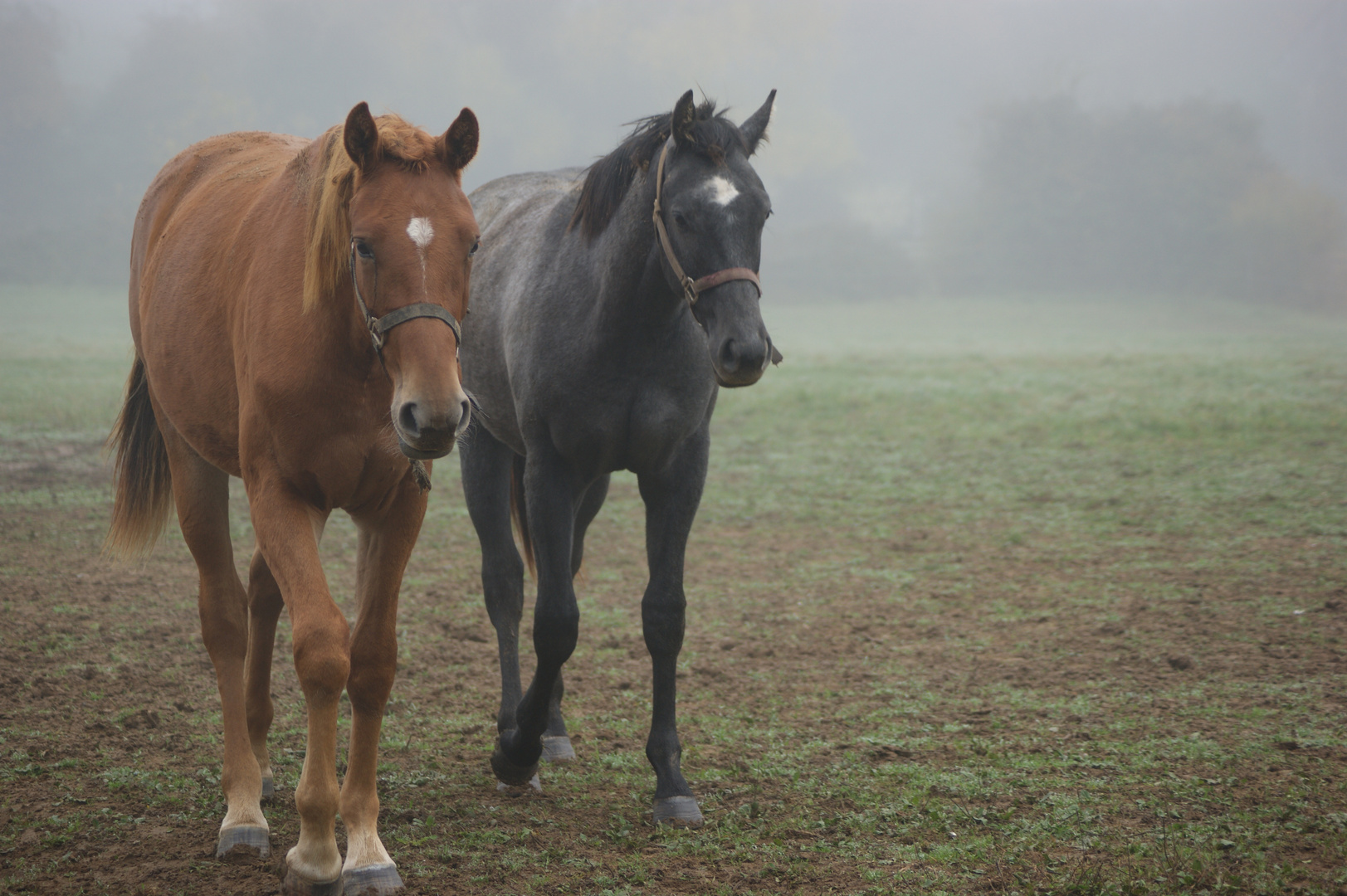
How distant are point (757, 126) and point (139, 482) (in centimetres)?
273

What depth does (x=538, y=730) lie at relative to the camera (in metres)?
3.54

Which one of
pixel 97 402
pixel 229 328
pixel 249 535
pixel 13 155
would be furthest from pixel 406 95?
pixel 229 328

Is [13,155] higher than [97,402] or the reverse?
A: higher

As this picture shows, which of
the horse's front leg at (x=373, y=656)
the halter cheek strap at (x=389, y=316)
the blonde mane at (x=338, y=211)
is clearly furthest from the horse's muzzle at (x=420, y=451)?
the blonde mane at (x=338, y=211)

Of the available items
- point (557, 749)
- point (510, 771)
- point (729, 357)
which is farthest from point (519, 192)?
point (510, 771)

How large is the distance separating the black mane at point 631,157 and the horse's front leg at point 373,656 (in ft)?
4.40

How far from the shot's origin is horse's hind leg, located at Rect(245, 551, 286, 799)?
3.34m

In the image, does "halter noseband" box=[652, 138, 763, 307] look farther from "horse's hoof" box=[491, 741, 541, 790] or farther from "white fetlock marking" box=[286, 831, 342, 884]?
"white fetlock marking" box=[286, 831, 342, 884]

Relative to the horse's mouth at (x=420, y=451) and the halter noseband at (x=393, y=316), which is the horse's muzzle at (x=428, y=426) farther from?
the halter noseband at (x=393, y=316)

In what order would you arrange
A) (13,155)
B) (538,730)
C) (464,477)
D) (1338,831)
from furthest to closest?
(13,155) < (464,477) < (538,730) < (1338,831)

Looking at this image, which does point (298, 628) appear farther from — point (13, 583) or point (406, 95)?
point (406, 95)

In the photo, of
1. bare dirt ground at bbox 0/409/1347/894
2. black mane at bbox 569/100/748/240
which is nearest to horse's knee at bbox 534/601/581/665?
bare dirt ground at bbox 0/409/1347/894

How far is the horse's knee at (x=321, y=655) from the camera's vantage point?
255 cm

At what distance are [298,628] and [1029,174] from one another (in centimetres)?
6331
